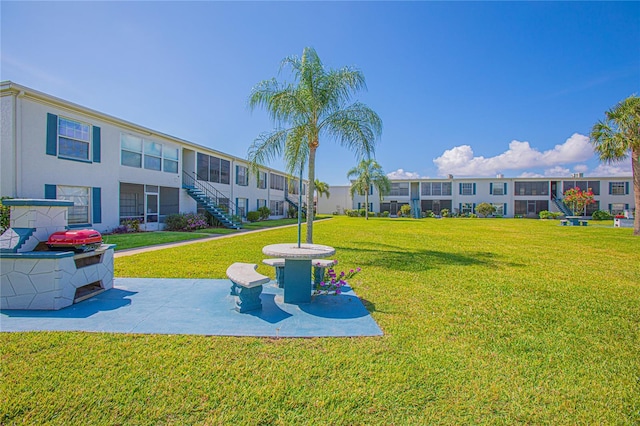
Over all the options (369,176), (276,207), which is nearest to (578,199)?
(369,176)

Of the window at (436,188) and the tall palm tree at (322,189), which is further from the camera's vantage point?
the tall palm tree at (322,189)

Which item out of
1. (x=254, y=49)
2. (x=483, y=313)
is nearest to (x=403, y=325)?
(x=483, y=313)

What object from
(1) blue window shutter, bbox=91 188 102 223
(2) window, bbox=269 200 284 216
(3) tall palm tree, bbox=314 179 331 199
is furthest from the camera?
(3) tall palm tree, bbox=314 179 331 199

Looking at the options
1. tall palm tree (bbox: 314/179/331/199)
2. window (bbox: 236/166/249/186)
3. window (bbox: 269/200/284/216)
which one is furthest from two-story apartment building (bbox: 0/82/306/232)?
tall palm tree (bbox: 314/179/331/199)

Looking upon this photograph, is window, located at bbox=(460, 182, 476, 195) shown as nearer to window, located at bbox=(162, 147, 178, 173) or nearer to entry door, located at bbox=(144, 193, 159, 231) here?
window, located at bbox=(162, 147, 178, 173)

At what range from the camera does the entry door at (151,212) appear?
1623 cm

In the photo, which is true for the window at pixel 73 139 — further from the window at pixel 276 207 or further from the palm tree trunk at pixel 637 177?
the palm tree trunk at pixel 637 177

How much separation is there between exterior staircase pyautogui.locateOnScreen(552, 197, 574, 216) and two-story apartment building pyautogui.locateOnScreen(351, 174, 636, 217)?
0.12m

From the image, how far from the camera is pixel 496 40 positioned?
1312 cm

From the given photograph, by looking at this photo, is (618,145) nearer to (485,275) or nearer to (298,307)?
(485,275)

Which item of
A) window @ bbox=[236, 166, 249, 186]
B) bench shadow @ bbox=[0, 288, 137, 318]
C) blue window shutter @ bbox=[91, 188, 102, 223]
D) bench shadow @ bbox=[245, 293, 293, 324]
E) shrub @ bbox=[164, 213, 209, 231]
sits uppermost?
window @ bbox=[236, 166, 249, 186]

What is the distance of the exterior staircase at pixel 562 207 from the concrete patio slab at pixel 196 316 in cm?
4787

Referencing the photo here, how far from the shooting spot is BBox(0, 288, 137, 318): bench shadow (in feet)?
13.2

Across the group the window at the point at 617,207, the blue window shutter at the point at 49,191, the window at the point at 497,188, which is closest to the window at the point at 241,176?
the blue window shutter at the point at 49,191
